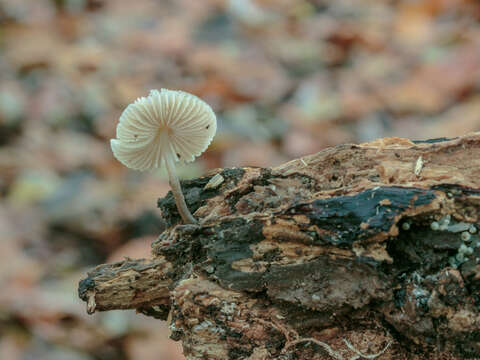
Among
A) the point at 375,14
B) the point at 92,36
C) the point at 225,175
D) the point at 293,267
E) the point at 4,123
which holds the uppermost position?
the point at 92,36

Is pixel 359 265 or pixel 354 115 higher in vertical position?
pixel 354 115

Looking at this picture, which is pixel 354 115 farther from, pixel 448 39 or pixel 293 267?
pixel 293 267

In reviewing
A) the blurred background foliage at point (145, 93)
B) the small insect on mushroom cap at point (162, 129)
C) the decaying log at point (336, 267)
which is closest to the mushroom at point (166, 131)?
the small insect on mushroom cap at point (162, 129)

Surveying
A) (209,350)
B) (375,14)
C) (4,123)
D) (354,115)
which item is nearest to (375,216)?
(209,350)

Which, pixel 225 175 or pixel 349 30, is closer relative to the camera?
pixel 225 175

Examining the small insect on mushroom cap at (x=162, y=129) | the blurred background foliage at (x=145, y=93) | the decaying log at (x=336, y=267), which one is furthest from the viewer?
the blurred background foliage at (x=145, y=93)

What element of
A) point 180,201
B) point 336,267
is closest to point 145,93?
point 180,201

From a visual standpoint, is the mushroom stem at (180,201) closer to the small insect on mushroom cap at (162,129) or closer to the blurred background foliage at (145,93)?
the small insect on mushroom cap at (162,129)
